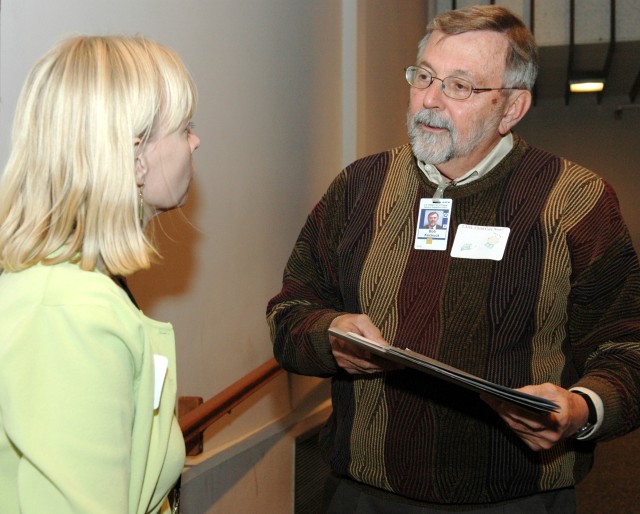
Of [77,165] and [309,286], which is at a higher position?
[77,165]

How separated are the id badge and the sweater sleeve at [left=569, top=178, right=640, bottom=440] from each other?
312 mm

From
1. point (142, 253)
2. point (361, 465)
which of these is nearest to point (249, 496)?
point (361, 465)

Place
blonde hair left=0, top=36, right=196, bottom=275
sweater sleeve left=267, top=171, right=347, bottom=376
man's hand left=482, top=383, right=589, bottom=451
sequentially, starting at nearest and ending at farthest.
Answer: blonde hair left=0, top=36, right=196, bottom=275, man's hand left=482, top=383, right=589, bottom=451, sweater sleeve left=267, top=171, right=347, bottom=376

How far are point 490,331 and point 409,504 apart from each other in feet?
1.54

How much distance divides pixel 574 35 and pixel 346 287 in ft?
23.6

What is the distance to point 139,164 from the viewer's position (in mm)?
1521

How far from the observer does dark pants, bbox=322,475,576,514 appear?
2031 mm

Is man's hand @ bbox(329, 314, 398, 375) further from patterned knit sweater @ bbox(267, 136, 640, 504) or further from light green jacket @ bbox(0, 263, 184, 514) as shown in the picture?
light green jacket @ bbox(0, 263, 184, 514)

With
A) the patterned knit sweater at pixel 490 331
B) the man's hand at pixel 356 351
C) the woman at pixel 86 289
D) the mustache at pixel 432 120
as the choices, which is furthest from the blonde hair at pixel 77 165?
the mustache at pixel 432 120

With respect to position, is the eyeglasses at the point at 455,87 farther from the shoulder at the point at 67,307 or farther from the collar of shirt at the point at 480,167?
the shoulder at the point at 67,307

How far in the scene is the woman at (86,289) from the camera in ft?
4.12

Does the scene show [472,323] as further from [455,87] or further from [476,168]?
[455,87]

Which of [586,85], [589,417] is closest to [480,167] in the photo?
[589,417]

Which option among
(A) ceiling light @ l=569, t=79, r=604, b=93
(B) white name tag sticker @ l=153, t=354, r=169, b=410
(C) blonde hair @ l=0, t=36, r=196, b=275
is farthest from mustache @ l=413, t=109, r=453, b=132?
(A) ceiling light @ l=569, t=79, r=604, b=93
